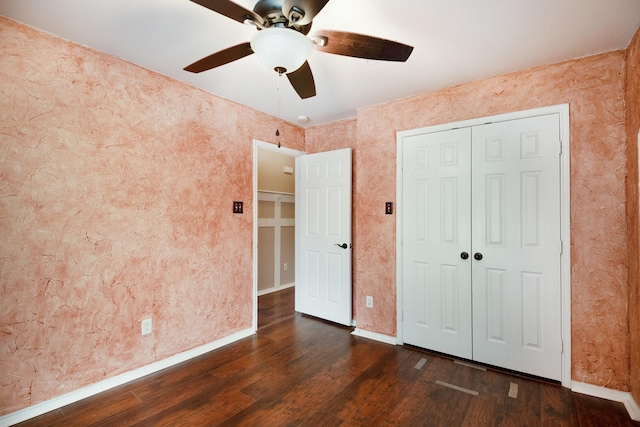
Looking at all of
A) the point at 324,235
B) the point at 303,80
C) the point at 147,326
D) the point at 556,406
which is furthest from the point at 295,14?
the point at 556,406

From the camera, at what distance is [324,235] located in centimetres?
367

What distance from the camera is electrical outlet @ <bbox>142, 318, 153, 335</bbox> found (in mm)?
2410

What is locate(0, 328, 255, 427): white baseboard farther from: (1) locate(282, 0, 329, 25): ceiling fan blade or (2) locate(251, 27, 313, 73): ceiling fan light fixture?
(1) locate(282, 0, 329, 25): ceiling fan blade

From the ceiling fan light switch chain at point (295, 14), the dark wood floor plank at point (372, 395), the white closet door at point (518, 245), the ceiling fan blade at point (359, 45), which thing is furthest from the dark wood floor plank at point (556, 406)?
the ceiling fan light switch chain at point (295, 14)

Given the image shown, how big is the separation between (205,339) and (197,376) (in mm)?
457

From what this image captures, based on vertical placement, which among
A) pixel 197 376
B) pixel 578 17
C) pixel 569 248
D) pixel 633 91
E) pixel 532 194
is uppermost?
pixel 578 17

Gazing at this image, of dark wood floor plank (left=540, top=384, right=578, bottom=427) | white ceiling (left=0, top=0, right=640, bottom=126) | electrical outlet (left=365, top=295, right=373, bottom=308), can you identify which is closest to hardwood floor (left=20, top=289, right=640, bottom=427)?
dark wood floor plank (left=540, top=384, right=578, bottom=427)

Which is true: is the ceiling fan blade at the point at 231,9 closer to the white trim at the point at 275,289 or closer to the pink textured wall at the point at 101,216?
the pink textured wall at the point at 101,216

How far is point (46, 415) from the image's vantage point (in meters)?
1.91

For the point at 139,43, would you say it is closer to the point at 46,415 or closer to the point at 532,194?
the point at 46,415

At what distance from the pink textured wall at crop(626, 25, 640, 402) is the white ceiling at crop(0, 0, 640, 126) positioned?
205mm

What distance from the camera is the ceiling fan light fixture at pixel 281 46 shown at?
139 cm

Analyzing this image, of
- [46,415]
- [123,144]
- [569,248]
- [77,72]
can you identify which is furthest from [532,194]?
[46,415]

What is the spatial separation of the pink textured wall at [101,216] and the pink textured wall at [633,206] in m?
3.14
